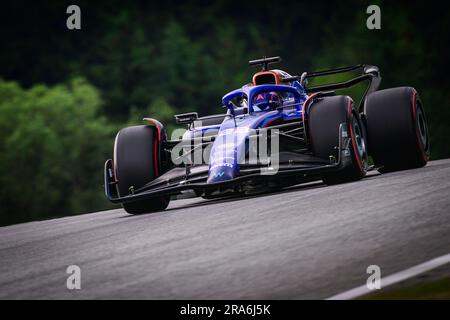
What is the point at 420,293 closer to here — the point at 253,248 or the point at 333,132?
the point at 253,248

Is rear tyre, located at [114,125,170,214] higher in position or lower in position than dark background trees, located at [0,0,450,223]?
lower

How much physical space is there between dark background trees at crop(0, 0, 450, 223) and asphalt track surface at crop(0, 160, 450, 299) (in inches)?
1518

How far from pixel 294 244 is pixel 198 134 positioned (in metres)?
5.72

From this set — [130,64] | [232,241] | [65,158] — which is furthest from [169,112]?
[232,241]

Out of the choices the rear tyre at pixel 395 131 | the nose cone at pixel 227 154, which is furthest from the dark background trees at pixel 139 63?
the nose cone at pixel 227 154

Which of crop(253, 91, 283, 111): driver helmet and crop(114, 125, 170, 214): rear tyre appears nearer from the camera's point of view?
crop(114, 125, 170, 214): rear tyre

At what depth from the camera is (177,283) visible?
5824mm

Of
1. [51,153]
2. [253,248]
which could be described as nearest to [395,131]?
A: [253,248]

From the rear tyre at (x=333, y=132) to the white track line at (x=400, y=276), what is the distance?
4.83 m

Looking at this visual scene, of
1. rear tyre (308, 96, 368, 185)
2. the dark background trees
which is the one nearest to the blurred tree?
the dark background trees

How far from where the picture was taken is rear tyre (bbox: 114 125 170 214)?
11.4 meters

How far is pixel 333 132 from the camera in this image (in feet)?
34.4

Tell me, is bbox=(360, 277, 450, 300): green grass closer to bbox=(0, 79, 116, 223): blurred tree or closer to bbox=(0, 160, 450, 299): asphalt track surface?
bbox=(0, 160, 450, 299): asphalt track surface
